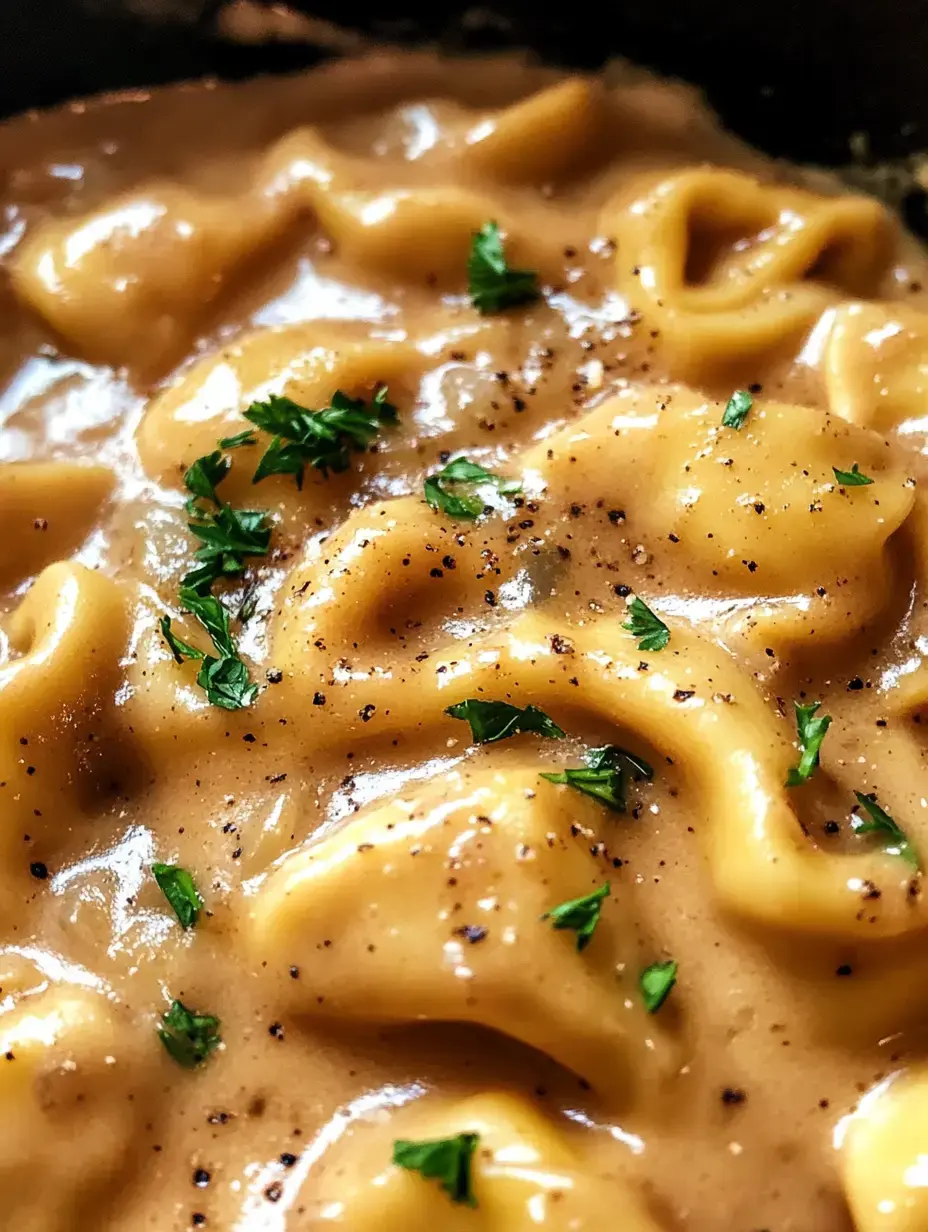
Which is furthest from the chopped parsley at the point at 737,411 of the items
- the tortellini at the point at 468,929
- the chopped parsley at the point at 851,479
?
the tortellini at the point at 468,929

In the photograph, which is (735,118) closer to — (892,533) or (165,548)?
(892,533)

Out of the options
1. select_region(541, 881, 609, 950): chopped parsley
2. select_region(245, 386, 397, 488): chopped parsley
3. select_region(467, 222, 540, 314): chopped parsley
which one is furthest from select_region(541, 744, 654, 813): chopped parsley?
select_region(467, 222, 540, 314): chopped parsley

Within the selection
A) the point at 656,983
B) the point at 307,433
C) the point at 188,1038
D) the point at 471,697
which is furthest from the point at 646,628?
the point at 188,1038

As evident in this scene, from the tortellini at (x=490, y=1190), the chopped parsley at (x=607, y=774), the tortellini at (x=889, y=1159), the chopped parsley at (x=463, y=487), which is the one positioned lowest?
the tortellini at (x=889, y=1159)

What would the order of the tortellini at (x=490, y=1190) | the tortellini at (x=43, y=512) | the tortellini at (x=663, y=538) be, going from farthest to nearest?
the tortellini at (x=43, y=512) → the tortellini at (x=663, y=538) → the tortellini at (x=490, y=1190)

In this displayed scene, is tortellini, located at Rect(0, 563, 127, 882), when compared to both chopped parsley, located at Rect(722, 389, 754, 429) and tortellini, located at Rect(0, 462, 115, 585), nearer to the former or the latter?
tortellini, located at Rect(0, 462, 115, 585)

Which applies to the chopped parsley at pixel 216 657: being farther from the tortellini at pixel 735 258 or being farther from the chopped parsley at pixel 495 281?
the tortellini at pixel 735 258
